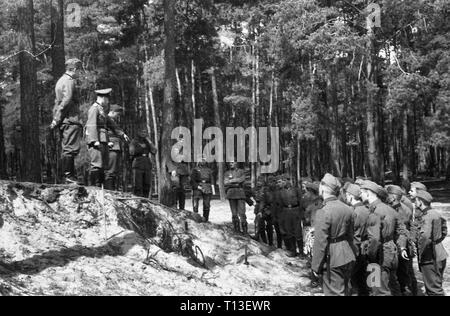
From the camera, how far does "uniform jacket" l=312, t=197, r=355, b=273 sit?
6.32 meters

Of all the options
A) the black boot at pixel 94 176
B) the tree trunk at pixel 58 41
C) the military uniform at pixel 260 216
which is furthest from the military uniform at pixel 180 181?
the black boot at pixel 94 176

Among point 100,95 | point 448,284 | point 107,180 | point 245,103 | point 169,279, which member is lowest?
point 448,284

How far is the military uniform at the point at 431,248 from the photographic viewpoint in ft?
26.4

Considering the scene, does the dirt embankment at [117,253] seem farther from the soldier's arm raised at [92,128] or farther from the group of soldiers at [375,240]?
the group of soldiers at [375,240]

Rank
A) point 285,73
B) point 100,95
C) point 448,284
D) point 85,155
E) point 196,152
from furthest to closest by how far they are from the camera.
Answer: point 196,152 → point 285,73 → point 85,155 → point 448,284 → point 100,95

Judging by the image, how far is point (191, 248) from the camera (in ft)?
30.5

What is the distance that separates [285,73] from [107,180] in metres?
17.4

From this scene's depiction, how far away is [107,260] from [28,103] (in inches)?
290

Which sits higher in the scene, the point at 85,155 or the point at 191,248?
the point at 85,155

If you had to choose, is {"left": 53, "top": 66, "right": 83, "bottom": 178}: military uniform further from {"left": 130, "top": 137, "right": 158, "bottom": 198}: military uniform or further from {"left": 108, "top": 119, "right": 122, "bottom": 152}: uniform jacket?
{"left": 130, "top": 137, "right": 158, "bottom": 198}: military uniform

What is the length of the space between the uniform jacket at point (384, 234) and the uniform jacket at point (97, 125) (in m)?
4.67

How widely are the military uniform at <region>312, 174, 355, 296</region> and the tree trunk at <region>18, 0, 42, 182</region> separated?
8.94 metres
